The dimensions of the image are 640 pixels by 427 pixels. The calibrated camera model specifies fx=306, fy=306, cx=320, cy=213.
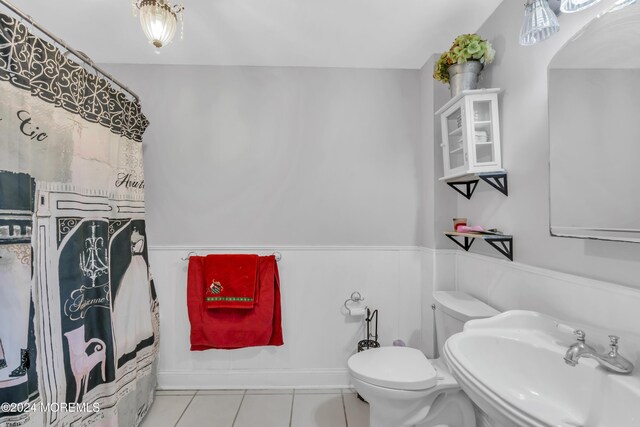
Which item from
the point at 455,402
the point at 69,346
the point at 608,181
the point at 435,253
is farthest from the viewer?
the point at 435,253

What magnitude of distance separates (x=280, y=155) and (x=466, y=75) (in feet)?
4.07

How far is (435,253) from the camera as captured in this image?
6.66ft

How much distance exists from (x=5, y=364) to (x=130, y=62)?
76.2 inches

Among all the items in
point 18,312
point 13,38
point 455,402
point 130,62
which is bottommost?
point 455,402

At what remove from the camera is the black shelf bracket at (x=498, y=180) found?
1.51m

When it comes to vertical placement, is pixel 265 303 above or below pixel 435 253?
→ below

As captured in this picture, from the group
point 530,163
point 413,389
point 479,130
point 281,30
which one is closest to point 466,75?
point 479,130

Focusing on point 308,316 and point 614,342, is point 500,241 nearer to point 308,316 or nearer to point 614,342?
point 614,342

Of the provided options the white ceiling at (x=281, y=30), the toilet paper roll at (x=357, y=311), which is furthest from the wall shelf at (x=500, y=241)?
the white ceiling at (x=281, y=30)

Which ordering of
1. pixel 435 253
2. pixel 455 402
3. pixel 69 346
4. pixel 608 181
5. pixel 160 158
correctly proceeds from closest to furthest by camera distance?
pixel 608 181
pixel 69 346
pixel 455 402
pixel 435 253
pixel 160 158

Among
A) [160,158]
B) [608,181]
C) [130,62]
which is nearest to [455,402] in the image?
[608,181]

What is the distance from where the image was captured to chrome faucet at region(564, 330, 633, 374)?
33.4 inches

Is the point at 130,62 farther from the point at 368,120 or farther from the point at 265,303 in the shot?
the point at 265,303

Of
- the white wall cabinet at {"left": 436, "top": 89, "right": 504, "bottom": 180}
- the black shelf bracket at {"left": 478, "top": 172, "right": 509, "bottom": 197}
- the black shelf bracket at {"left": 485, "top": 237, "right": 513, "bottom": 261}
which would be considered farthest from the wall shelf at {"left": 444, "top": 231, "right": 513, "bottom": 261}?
the white wall cabinet at {"left": 436, "top": 89, "right": 504, "bottom": 180}
